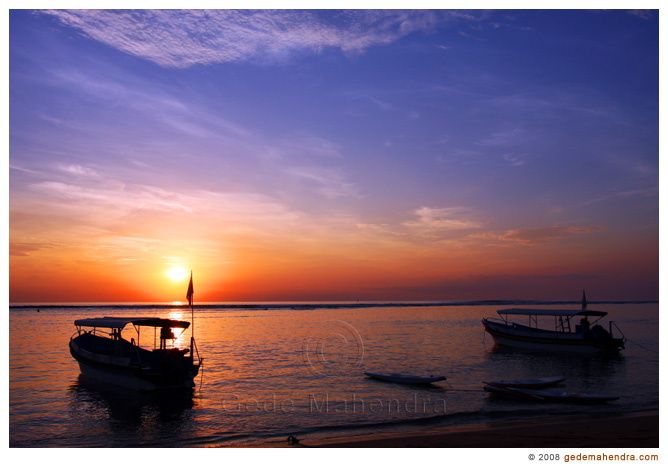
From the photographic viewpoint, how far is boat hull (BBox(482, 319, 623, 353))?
1690 inches

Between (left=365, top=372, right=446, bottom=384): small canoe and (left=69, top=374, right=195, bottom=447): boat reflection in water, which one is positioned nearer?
(left=69, top=374, right=195, bottom=447): boat reflection in water

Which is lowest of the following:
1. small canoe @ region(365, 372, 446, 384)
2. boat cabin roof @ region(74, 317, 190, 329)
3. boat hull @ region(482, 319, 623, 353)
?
boat hull @ region(482, 319, 623, 353)

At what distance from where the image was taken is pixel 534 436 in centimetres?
1566

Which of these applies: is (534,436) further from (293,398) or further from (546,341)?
(546,341)

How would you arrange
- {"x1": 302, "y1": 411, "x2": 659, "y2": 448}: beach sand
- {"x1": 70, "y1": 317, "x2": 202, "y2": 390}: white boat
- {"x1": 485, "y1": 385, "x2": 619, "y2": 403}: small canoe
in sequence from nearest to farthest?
{"x1": 302, "y1": 411, "x2": 659, "y2": 448}: beach sand, {"x1": 485, "y1": 385, "x2": 619, "y2": 403}: small canoe, {"x1": 70, "y1": 317, "x2": 202, "y2": 390}: white boat

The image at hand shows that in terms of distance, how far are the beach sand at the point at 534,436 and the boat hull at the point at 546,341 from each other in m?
27.4

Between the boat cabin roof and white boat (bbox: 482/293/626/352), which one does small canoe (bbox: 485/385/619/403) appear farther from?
white boat (bbox: 482/293/626/352)

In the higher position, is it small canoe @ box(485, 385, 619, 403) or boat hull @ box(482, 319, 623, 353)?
small canoe @ box(485, 385, 619, 403)

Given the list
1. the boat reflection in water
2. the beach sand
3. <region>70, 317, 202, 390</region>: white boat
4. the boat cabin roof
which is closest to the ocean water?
the boat reflection in water

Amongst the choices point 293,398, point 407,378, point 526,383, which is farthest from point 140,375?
point 526,383

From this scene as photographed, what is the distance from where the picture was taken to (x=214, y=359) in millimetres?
39094

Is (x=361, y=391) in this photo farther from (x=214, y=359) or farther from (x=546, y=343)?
(x=546, y=343)

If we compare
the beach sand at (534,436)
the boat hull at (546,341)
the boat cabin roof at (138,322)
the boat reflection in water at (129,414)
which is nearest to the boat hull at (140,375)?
the boat reflection in water at (129,414)

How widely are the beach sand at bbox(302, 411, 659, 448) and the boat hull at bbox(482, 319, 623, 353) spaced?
1079 inches
